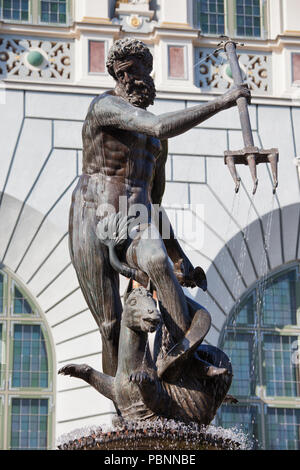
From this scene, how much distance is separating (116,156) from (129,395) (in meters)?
1.65

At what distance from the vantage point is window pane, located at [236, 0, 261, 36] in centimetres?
Result: 1786

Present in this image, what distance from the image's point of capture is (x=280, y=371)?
16766 millimetres

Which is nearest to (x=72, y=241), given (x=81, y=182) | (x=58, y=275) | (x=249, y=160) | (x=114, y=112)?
(x=81, y=182)

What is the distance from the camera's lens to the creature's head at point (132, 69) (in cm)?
808

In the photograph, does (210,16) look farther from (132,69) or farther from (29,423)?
(132,69)

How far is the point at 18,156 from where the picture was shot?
1652cm

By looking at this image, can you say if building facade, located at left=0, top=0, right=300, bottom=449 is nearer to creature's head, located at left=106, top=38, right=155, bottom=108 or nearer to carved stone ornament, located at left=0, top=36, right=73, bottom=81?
carved stone ornament, located at left=0, top=36, right=73, bottom=81

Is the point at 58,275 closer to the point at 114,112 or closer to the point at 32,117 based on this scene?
the point at 32,117

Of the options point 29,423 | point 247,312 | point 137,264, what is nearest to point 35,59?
point 247,312

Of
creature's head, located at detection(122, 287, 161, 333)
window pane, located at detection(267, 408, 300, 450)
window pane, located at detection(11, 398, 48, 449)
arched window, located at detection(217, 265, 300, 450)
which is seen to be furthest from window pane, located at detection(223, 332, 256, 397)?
creature's head, located at detection(122, 287, 161, 333)

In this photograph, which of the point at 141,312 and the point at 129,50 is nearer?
the point at 141,312

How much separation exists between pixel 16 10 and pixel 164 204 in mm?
3679

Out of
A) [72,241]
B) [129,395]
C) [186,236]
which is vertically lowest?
[129,395]

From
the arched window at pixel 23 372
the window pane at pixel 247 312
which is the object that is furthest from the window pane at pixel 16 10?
the window pane at pixel 247 312
